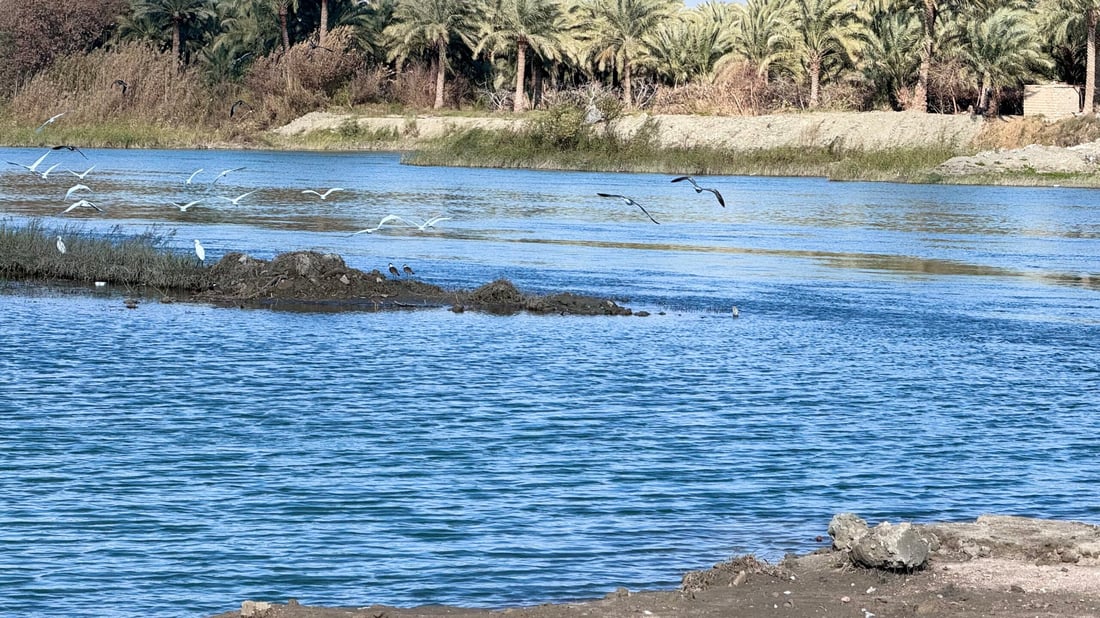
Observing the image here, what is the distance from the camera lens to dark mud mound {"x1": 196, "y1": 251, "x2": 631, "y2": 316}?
2798 cm

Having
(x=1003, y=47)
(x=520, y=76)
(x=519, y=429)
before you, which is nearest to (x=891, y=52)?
(x=1003, y=47)

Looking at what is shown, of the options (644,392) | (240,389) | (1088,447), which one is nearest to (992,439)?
(1088,447)

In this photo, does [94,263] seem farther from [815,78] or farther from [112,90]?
[112,90]

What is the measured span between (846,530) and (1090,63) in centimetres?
8379

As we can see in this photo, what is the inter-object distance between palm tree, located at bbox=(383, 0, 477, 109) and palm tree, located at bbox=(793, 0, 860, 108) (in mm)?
26678

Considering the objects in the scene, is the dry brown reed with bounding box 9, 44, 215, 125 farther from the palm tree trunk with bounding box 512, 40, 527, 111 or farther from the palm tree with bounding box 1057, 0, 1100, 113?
the palm tree with bounding box 1057, 0, 1100, 113

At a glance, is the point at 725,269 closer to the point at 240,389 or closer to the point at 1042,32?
the point at 240,389

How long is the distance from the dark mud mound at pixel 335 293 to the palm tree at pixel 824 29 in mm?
70039

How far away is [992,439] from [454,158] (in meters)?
81.0

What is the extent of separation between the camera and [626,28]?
350 ft

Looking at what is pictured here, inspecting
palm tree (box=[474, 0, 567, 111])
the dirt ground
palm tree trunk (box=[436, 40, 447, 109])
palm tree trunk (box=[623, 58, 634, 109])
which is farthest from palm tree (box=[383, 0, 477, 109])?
the dirt ground

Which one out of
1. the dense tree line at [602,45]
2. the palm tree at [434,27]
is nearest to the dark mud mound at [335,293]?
the dense tree line at [602,45]

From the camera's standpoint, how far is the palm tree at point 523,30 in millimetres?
108688

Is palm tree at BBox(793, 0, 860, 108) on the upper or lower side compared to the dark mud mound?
upper
